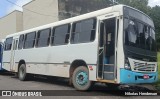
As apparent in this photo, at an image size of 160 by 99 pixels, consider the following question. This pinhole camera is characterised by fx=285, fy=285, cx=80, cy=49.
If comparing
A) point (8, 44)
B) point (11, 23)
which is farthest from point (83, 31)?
point (11, 23)

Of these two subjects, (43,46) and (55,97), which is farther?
(43,46)

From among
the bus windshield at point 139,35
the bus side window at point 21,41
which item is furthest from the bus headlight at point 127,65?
the bus side window at point 21,41

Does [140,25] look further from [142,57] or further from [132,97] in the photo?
[132,97]

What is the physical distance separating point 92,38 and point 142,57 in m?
2.07

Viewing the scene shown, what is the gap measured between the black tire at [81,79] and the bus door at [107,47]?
2.43ft

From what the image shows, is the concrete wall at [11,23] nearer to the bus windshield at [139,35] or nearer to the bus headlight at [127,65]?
the bus windshield at [139,35]

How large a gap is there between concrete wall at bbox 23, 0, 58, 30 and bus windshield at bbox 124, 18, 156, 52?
2033cm

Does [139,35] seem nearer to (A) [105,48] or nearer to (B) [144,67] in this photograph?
(B) [144,67]

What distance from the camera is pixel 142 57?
10328 mm

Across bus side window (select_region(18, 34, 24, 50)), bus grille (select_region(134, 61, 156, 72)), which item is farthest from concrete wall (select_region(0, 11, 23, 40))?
bus grille (select_region(134, 61, 156, 72))

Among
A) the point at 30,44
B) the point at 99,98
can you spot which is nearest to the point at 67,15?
the point at 30,44

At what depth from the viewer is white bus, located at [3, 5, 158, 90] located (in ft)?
32.5

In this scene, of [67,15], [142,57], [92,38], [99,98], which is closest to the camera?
[99,98]

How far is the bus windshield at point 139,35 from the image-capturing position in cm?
1004
